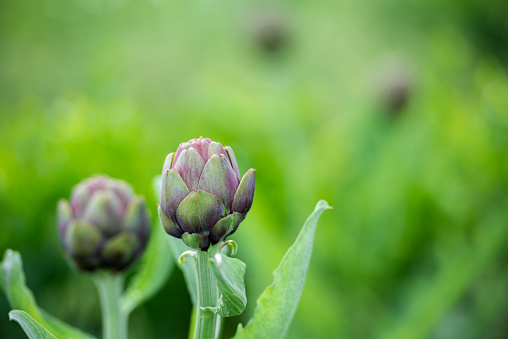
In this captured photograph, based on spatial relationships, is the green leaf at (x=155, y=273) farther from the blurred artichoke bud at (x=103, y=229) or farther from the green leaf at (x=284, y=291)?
the green leaf at (x=284, y=291)

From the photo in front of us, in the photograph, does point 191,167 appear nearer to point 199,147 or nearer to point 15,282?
point 199,147

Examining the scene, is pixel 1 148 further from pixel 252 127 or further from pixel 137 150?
pixel 252 127

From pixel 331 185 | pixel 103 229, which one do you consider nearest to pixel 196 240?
pixel 103 229

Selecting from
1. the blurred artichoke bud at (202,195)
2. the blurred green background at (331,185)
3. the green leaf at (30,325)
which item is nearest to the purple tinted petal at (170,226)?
the blurred artichoke bud at (202,195)

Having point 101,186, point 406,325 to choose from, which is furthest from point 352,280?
point 101,186

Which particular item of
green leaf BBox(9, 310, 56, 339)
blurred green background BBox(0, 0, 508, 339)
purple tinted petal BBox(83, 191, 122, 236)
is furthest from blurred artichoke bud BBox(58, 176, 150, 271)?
blurred green background BBox(0, 0, 508, 339)

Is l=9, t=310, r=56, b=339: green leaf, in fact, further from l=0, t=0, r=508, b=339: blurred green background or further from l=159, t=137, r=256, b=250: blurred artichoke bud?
l=0, t=0, r=508, b=339: blurred green background
